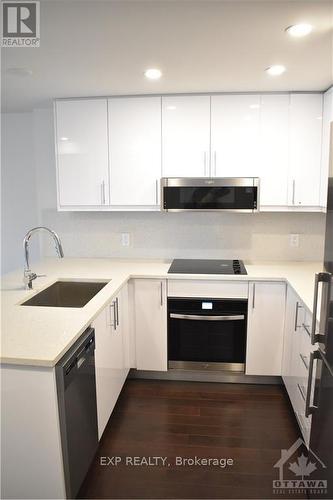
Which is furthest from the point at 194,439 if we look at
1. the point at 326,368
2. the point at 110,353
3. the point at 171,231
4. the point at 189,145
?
the point at 189,145

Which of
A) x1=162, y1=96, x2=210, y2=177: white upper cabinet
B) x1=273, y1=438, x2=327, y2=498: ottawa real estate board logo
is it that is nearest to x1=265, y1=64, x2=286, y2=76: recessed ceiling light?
x1=162, y1=96, x2=210, y2=177: white upper cabinet

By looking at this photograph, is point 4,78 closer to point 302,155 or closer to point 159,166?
point 159,166

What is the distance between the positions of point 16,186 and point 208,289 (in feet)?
7.12

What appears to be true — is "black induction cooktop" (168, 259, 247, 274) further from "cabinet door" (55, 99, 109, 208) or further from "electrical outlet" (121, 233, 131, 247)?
"cabinet door" (55, 99, 109, 208)

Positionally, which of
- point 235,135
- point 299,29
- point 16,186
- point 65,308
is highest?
point 299,29

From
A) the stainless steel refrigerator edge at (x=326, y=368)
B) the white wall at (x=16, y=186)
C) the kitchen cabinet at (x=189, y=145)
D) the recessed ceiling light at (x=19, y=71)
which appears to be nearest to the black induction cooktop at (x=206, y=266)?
the kitchen cabinet at (x=189, y=145)

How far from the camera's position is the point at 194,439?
2195 millimetres

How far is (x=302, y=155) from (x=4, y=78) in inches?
86.3

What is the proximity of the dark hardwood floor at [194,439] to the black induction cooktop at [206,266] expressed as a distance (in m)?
0.93

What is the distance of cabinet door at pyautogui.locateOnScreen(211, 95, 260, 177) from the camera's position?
8.81ft

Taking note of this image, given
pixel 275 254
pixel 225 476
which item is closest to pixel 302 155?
pixel 275 254

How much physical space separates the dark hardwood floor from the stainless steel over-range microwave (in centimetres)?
143

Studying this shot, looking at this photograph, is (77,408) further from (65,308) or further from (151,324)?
(151,324)

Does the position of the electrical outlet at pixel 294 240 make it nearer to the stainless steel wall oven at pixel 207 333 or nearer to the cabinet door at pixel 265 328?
the cabinet door at pixel 265 328
